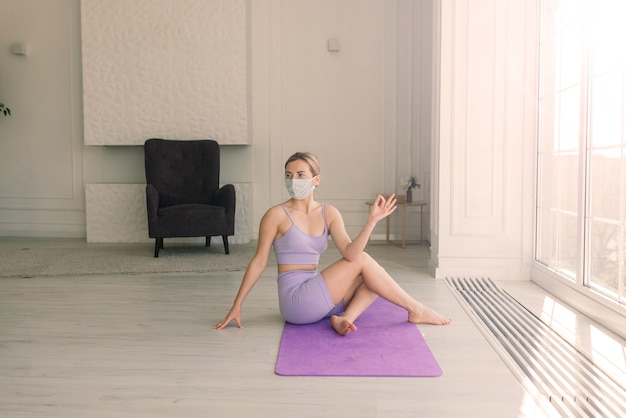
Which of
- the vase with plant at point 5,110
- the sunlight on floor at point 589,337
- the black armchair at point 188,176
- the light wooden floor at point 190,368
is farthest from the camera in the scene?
the vase with plant at point 5,110

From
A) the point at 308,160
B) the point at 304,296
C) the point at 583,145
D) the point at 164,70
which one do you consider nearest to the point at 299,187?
the point at 308,160

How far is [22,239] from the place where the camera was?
597cm

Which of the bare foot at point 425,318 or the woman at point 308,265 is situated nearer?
the woman at point 308,265

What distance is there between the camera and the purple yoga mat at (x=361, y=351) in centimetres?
207

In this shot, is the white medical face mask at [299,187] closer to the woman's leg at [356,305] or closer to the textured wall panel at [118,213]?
the woman's leg at [356,305]

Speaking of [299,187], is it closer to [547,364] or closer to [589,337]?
[547,364]

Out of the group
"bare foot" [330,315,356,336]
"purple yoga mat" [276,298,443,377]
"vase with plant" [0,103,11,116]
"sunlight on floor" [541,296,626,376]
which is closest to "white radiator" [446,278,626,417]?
"sunlight on floor" [541,296,626,376]

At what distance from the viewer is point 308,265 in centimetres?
262

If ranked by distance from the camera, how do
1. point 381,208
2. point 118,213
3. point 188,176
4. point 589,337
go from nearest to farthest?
point 381,208 → point 589,337 → point 188,176 → point 118,213

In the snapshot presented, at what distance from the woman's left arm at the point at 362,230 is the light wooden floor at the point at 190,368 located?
1.56ft

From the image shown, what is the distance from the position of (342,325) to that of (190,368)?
67 cm

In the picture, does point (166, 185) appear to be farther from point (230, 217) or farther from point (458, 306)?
point (458, 306)

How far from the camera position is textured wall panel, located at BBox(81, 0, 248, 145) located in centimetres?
564

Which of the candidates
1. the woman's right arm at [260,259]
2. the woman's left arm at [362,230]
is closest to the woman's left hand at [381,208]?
the woman's left arm at [362,230]
